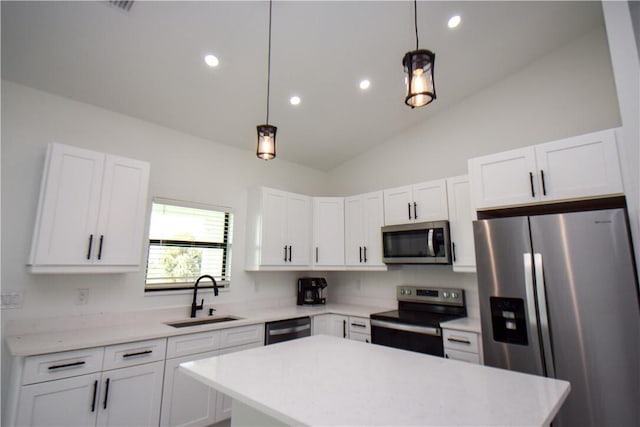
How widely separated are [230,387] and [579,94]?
3.53m

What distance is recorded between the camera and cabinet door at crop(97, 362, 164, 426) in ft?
7.24

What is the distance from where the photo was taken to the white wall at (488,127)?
2816 millimetres

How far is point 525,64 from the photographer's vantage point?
315 centimetres

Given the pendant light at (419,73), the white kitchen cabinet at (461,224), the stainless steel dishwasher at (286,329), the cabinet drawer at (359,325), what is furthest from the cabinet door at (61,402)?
the white kitchen cabinet at (461,224)

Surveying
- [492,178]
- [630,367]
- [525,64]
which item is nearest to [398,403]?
[630,367]

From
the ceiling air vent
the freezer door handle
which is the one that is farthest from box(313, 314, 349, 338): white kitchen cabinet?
the ceiling air vent

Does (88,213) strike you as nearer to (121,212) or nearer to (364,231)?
(121,212)

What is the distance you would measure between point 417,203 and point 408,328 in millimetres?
1278

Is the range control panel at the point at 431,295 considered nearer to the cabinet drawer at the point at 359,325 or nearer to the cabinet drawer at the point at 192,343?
the cabinet drawer at the point at 359,325

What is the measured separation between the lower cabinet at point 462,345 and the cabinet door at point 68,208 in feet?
9.61

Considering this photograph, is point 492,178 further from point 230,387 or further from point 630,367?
point 230,387

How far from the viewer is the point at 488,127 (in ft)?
11.1

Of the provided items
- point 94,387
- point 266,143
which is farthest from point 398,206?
point 94,387

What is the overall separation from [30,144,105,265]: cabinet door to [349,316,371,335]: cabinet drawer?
2.49 meters
